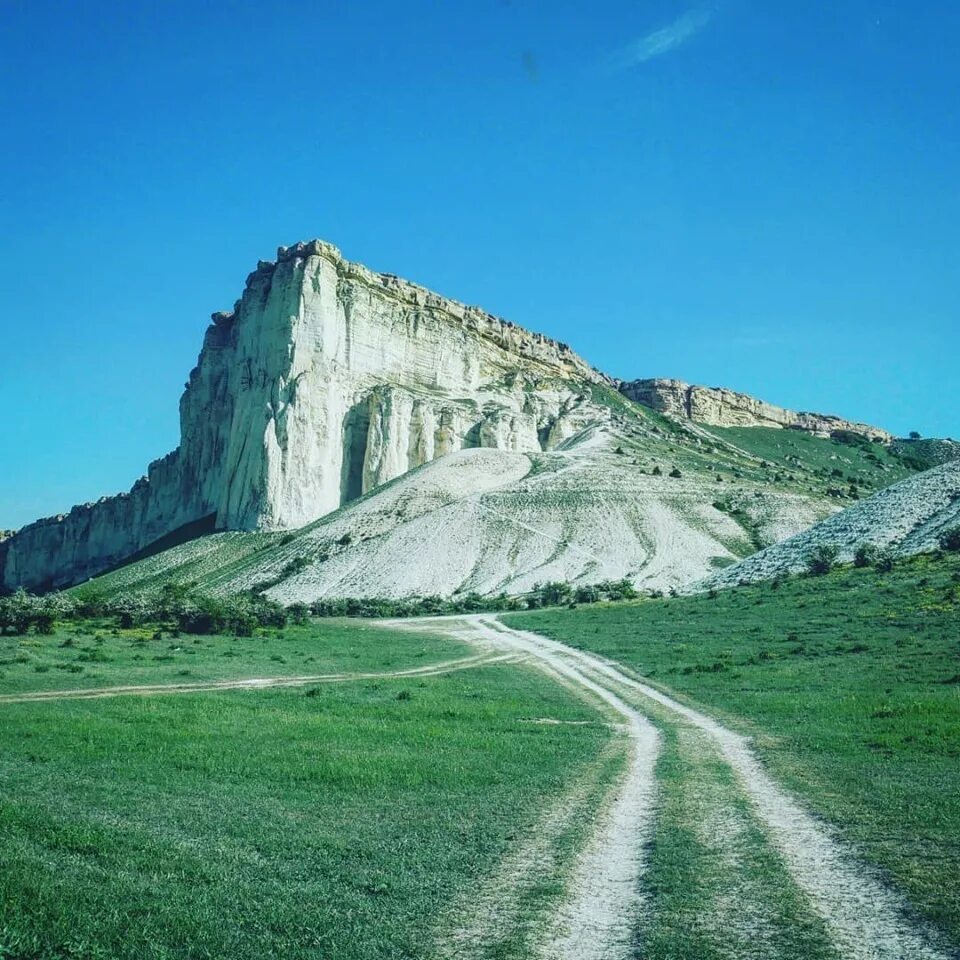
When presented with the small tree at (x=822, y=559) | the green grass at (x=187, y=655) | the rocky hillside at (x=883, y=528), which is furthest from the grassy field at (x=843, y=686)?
the green grass at (x=187, y=655)

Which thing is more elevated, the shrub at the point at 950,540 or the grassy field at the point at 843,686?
the shrub at the point at 950,540

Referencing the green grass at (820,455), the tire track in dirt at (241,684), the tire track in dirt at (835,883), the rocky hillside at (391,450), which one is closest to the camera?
the tire track in dirt at (835,883)

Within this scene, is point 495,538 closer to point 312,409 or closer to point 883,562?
point 312,409

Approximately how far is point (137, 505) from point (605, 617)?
112961mm

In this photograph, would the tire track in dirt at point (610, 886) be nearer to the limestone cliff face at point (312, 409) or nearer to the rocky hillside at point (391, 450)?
the rocky hillside at point (391, 450)

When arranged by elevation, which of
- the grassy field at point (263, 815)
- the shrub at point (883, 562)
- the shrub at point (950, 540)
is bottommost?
the grassy field at point (263, 815)

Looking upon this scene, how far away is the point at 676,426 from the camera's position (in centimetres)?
15938

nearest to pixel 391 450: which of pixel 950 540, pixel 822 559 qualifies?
pixel 822 559

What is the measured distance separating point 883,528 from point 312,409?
7371 cm

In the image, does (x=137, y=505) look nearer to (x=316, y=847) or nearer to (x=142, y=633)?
(x=142, y=633)

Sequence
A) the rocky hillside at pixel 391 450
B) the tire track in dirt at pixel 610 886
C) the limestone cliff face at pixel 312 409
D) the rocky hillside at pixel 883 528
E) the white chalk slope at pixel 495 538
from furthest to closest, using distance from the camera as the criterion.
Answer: the limestone cliff face at pixel 312 409 → the rocky hillside at pixel 391 450 → the white chalk slope at pixel 495 538 → the rocky hillside at pixel 883 528 → the tire track in dirt at pixel 610 886

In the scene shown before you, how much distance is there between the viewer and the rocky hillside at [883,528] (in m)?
53.3

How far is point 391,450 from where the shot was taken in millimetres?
114000

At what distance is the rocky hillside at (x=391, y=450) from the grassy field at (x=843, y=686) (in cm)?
2744
